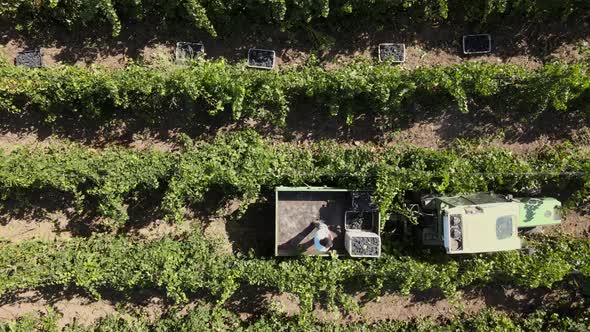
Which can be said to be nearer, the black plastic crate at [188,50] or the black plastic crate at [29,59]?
the black plastic crate at [29,59]

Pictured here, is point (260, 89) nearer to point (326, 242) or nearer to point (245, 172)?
point (245, 172)

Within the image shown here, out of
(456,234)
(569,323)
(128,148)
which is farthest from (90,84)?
(569,323)

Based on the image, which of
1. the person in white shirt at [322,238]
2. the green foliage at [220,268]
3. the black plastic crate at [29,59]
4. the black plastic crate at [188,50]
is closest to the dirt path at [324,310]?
the green foliage at [220,268]

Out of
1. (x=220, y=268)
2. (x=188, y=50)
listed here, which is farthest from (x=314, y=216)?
(x=188, y=50)

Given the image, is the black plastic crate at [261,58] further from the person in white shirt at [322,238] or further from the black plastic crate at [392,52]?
the person in white shirt at [322,238]

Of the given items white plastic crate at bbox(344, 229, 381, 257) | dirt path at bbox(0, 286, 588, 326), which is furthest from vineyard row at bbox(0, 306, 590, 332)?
white plastic crate at bbox(344, 229, 381, 257)

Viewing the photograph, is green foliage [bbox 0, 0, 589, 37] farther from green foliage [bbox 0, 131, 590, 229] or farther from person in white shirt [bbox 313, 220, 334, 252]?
person in white shirt [bbox 313, 220, 334, 252]
